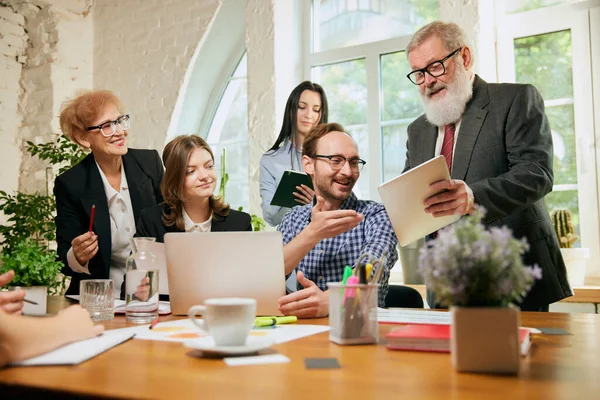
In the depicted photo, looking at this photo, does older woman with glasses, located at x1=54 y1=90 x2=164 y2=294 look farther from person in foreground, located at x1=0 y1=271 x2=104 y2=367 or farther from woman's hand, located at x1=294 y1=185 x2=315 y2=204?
person in foreground, located at x1=0 y1=271 x2=104 y2=367

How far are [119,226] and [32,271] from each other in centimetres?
90

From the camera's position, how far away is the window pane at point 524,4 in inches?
138

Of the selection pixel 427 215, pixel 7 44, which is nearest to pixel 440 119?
pixel 427 215

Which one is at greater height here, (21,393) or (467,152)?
(467,152)

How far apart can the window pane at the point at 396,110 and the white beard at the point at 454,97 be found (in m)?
1.74

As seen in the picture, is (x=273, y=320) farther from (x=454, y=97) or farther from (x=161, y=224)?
(x=454, y=97)

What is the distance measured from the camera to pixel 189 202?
7.97 feet

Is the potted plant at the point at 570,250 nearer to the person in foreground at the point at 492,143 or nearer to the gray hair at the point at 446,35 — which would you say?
the person in foreground at the point at 492,143

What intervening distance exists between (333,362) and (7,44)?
4.75 metres

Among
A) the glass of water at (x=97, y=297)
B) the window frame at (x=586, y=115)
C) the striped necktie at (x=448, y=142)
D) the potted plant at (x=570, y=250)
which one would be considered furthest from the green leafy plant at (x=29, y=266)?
the window frame at (x=586, y=115)

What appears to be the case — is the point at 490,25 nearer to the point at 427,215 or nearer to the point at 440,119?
the point at 440,119

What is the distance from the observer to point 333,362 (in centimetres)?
96

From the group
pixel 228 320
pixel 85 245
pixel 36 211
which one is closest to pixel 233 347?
pixel 228 320

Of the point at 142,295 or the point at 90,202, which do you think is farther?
the point at 90,202
